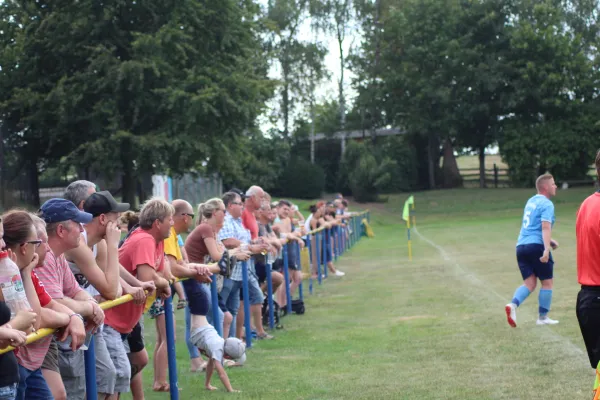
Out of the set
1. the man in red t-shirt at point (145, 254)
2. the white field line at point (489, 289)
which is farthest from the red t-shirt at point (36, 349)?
the white field line at point (489, 289)

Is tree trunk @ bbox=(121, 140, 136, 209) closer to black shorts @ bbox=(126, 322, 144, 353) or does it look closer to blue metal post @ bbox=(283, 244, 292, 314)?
blue metal post @ bbox=(283, 244, 292, 314)

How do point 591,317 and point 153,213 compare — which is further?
point 153,213

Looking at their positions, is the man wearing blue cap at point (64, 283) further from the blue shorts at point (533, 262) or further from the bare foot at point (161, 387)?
the blue shorts at point (533, 262)

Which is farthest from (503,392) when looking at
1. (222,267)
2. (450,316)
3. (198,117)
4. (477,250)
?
(198,117)

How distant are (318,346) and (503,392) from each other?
369 centimetres

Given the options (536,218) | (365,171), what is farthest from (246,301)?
(365,171)

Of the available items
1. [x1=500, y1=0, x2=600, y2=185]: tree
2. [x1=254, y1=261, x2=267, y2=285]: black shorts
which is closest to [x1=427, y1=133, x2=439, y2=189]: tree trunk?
[x1=500, y1=0, x2=600, y2=185]: tree

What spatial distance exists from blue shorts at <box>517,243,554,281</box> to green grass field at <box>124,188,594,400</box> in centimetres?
66

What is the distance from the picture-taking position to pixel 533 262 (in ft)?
40.9

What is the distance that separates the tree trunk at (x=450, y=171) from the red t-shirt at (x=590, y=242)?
61.7m

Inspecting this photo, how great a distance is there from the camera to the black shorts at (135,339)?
769 cm

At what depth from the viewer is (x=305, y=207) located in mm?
53406

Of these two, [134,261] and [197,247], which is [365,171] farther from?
[134,261]

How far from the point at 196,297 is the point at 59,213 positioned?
3258 millimetres
